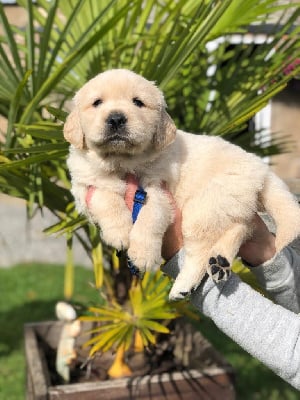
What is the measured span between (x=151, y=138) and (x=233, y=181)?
→ 0.24 metres

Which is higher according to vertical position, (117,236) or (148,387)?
(117,236)

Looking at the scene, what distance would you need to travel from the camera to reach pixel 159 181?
1581 mm

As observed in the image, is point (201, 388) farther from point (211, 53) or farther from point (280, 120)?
point (280, 120)

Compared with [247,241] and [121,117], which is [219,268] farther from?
[121,117]

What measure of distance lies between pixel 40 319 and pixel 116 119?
3.63m

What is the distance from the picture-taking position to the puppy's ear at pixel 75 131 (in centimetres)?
160

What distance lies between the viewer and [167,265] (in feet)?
5.37

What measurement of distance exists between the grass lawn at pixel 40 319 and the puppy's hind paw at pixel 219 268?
2416mm

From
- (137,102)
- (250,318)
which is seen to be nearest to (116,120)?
(137,102)

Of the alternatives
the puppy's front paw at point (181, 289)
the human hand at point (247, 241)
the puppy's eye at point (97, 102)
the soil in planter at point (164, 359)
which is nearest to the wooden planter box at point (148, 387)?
the soil in planter at point (164, 359)

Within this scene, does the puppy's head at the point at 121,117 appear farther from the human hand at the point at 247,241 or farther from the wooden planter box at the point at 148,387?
the wooden planter box at the point at 148,387

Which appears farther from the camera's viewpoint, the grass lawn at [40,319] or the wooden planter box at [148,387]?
the grass lawn at [40,319]

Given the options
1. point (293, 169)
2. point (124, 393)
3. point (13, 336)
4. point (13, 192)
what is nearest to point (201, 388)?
point (124, 393)

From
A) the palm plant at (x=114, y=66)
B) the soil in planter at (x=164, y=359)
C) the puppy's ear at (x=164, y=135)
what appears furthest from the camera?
the soil in planter at (x=164, y=359)
